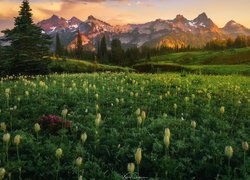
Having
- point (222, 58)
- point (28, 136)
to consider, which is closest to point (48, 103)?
point (28, 136)

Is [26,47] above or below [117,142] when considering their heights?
above

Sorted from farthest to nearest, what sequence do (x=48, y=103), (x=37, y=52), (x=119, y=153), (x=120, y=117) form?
(x=37, y=52) < (x=48, y=103) < (x=120, y=117) < (x=119, y=153)

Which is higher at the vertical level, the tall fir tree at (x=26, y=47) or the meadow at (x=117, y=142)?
the tall fir tree at (x=26, y=47)

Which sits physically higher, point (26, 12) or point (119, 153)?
point (26, 12)

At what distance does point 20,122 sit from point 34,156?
323 cm

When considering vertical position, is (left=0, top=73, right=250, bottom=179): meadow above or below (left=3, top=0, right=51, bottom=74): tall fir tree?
below

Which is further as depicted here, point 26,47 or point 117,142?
point 26,47

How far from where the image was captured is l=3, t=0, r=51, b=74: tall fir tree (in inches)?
1645

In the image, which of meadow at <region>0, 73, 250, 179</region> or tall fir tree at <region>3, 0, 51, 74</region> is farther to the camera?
tall fir tree at <region>3, 0, 51, 74</region>

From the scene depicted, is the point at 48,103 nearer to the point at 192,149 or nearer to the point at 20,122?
the point at 20,122

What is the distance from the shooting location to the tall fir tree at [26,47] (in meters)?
41.8

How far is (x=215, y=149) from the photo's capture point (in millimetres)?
8531

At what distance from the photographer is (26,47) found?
42562 millimetres

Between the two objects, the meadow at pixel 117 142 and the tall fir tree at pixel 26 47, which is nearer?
the meadow at pixel 117 142
